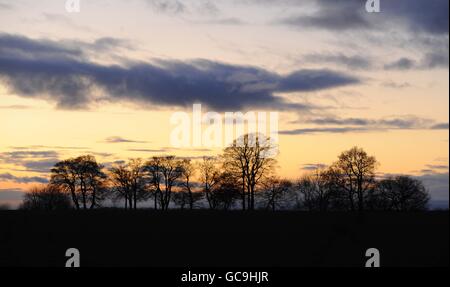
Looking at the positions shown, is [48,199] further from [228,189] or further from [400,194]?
[400,194]

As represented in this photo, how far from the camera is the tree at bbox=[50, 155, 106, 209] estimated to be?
79375mm

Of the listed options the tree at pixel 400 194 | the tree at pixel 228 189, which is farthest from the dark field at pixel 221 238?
the tree at pixel 400 194

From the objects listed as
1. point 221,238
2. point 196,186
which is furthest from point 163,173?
point 221,238

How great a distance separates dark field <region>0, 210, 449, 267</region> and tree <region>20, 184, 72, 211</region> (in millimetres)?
31681

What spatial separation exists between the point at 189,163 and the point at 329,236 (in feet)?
150

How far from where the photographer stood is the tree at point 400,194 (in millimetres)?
84450

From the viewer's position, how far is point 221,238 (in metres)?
41.0

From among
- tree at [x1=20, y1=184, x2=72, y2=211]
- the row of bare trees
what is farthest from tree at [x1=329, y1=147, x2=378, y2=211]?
tree at [x1=20, y1=184, x2=72, y2=211]

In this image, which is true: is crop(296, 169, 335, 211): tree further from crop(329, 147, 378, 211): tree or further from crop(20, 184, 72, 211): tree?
crop(20, 184, 72, 211): tree

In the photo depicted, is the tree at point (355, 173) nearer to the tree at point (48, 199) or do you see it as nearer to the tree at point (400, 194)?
the tree at point (400, 194)

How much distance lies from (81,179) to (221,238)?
4411 cm

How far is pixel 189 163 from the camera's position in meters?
85.5
